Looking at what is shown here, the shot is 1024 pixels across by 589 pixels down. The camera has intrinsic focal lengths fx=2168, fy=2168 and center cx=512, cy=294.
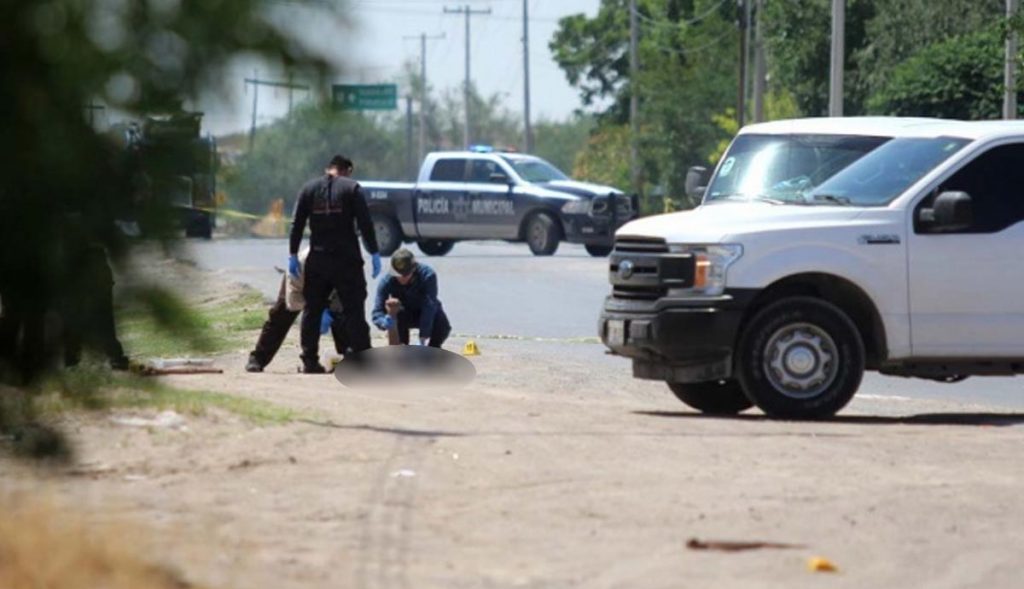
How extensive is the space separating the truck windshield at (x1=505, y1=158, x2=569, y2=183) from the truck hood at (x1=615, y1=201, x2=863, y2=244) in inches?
1106

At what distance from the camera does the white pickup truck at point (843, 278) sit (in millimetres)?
13055

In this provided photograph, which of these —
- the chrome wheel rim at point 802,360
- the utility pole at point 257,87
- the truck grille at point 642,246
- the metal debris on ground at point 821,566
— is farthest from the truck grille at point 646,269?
the utility pole at point 257,87

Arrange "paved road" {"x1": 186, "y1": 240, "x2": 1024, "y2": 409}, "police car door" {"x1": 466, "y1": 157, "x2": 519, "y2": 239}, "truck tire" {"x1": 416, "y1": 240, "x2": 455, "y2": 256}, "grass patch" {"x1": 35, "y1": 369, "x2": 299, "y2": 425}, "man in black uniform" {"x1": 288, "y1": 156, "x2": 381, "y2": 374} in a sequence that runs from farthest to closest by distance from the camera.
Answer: "truck tire" {"x1": 416, "y1": 240, "x2": 455, "y2": 256} < "police car door" {"x1": 466, "y1": 157, "x2": 519, "y2": 239} < "paved road" {"x1": 186, "y1": 240, "x2": 1024, "y2": 409} < "man in black uniform" {"x1": 288, "y1": 156, "x2": 381, "y2": 374} < "grass patch" {"x1": 35, "y1": 369, "x2": 299, "y2": 425}

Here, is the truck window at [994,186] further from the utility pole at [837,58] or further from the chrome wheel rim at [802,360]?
the utility pole at [837,58]

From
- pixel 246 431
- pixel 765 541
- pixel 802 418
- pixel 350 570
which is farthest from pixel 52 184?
pixel 802 418

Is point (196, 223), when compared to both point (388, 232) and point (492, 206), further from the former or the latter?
point (492, 206)

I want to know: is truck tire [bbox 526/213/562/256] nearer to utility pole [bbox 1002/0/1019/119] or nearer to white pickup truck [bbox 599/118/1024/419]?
utility pole [bbox 1002/0/1019/119]

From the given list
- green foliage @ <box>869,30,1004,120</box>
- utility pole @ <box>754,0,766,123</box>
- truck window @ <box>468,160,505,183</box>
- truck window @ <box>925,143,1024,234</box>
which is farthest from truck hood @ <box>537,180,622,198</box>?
truck window @ <box>925,143,1024,234</box>

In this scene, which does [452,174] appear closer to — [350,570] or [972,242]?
[972,242]

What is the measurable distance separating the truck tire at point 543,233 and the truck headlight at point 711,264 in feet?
92.0

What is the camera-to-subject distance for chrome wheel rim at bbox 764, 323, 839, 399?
13.1 metres

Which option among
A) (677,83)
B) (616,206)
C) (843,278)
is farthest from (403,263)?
(677,83)

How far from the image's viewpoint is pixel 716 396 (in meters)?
14.1

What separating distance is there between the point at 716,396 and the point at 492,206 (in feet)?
89.1
